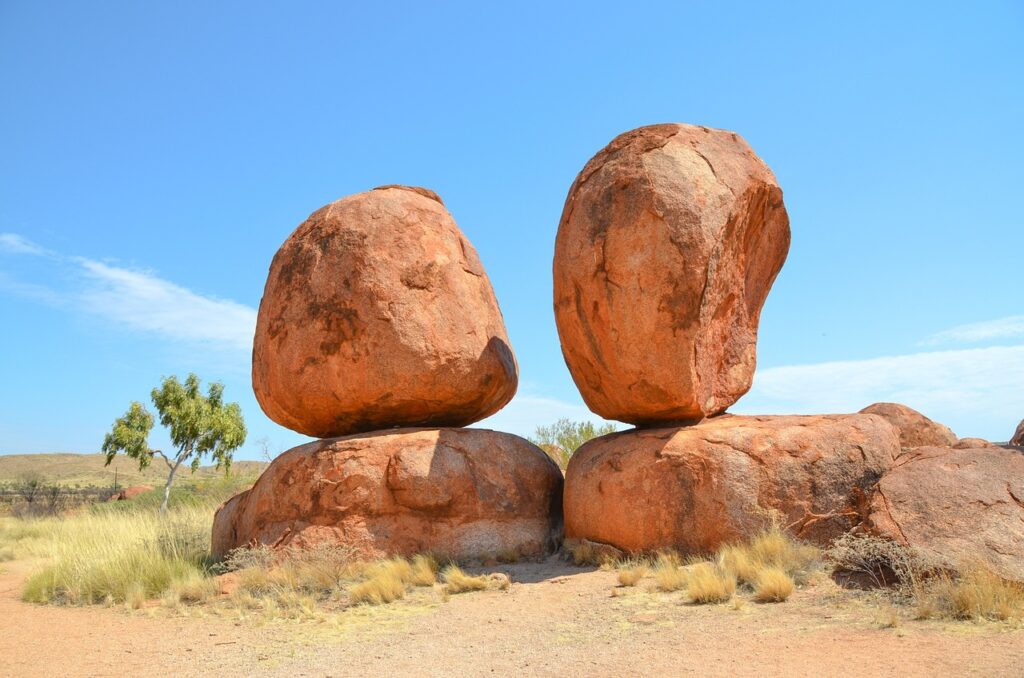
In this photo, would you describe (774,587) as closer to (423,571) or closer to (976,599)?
(976,599)

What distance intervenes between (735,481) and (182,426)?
17.8 m

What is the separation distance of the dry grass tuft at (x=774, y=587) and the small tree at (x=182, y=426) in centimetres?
1770

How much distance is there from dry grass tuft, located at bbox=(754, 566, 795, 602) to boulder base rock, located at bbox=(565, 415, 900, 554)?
992mm

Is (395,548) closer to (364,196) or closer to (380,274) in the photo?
(380,274)

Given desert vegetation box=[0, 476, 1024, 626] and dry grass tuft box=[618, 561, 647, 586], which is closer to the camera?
desert vegetation box=[0, 476, 1024, 626]

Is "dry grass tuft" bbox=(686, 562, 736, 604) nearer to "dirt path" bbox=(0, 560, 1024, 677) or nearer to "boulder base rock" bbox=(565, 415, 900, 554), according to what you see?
"dirt path" bbox=(0, 560, 1024, 677)

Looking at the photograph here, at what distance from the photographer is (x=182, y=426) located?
2116 cm

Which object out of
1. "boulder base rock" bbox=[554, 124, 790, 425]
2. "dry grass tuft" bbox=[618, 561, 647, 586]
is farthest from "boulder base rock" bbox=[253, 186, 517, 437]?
"dry grass tuft" bbox=[618, 561, 647, 586]

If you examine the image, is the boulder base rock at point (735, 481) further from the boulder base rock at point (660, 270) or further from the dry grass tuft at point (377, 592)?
the dry grass tuft at point (377, 592)

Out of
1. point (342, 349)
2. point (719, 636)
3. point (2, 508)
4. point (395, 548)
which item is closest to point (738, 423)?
point (719, 636)

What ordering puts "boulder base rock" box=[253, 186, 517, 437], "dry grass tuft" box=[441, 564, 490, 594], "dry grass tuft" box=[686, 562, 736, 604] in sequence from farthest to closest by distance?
"boulder base rock" box=[253, 186, 517, 437] < "dry grass tuft" box=[441, 564, 490, 594] < "dry grass tuft" box=[686, 562, 736, 604]

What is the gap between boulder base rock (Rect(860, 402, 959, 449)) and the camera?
8758 millimetres

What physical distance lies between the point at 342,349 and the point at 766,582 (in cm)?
433

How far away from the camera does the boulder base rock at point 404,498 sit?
7332 millimetres
